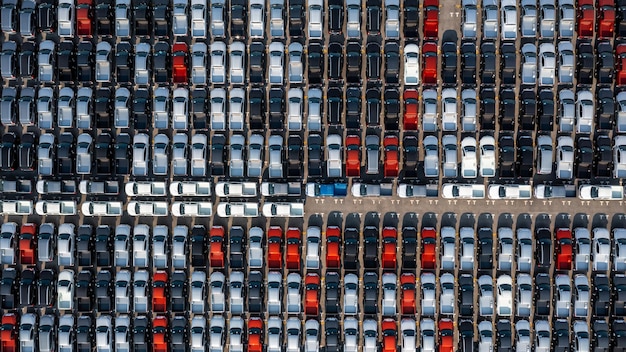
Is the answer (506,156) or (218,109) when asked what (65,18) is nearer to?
(218,109)

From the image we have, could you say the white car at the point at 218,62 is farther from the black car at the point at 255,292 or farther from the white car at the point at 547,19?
the white car at the point at 547,19

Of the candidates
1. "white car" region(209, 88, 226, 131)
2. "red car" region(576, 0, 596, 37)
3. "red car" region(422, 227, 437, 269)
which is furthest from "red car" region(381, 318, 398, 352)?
"red car" region(576, 0, 596, 37)

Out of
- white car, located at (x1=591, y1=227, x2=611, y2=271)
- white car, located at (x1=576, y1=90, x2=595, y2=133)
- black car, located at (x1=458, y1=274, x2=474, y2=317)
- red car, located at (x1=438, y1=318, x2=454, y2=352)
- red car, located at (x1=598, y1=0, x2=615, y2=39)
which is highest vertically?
red car, located at (x1=598, y1=0, x2=615, y2=39)

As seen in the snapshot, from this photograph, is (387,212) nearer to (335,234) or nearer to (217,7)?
(335,234)

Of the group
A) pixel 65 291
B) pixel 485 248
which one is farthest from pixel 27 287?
pixel 485 248

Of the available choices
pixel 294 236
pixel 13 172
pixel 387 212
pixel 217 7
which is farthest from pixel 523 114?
pixel 13 172

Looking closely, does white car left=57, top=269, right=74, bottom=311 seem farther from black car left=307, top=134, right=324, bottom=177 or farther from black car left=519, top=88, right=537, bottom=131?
black car left=519, top=88, right=537, bottom=131

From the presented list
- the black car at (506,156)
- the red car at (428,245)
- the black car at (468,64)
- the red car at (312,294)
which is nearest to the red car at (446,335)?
the red car at (428,245)
